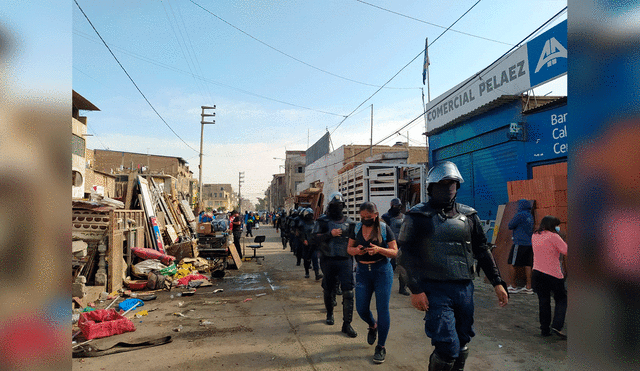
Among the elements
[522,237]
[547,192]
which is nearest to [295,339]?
[522,237]

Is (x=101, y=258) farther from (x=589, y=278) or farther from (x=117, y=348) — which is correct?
(x=589, y=278)

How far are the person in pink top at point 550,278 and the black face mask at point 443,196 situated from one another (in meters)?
2.57

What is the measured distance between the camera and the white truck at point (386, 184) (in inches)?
520

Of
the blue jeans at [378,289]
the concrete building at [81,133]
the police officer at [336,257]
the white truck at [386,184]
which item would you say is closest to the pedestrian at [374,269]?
the blue jeans at [378,289]

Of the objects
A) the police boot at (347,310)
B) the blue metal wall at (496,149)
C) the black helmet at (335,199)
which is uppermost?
the blue metal wall at (496,149)

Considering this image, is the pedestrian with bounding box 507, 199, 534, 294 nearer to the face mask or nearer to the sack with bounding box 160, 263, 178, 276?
the face mask

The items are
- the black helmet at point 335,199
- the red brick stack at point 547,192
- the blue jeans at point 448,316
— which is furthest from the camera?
the red brick stack at point 547,192

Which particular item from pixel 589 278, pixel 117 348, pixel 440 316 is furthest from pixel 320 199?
pixel 589 278

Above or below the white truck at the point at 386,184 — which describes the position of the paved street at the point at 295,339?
below

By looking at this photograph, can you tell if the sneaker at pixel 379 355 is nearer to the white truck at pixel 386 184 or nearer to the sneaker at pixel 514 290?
the sneaker at pixel 514 290

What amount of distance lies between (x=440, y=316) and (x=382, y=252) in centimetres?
132

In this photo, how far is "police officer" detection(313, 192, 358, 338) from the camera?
5.12 m

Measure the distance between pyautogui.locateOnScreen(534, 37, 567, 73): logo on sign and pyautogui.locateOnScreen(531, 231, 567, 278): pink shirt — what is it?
22.4 feet

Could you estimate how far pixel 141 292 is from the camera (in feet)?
26.0
